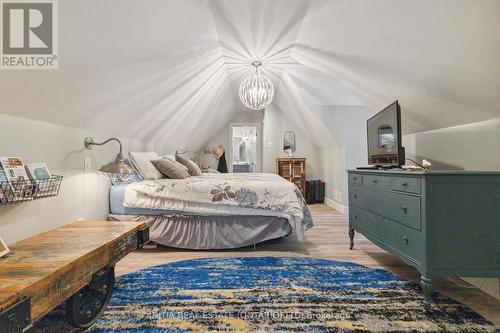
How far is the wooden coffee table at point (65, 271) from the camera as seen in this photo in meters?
0.77

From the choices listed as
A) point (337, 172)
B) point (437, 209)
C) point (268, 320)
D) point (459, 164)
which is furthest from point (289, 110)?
point (268, 320)

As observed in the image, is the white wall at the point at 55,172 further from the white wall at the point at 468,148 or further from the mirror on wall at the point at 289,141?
the mirror on wall at the point at 289,141

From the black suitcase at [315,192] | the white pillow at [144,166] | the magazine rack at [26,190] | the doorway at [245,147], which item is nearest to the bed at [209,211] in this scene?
the white pillow at [144,166]

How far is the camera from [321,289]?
172 centimetres

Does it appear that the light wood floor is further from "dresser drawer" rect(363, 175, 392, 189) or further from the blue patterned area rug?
"dresser drawer" rect(363, 175, 392, 189)

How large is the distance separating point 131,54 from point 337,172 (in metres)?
4.06

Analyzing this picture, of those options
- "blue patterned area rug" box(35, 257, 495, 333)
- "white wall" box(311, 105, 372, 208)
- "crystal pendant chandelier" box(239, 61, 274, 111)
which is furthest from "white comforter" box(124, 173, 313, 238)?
"white wall" box(311, 105, 372, 208)

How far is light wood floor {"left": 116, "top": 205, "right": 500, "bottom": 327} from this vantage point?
1.64 m

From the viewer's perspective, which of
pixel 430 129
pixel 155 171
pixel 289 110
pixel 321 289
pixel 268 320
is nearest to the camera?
pixel 268 320

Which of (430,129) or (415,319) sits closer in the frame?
(415,319)

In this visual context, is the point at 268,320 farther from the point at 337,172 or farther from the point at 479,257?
the point at 337,172

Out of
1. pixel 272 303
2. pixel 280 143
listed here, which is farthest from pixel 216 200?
pixel 280 143

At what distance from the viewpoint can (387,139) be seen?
2.07 metres

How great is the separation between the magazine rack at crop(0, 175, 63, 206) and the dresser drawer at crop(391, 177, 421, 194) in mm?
2348
